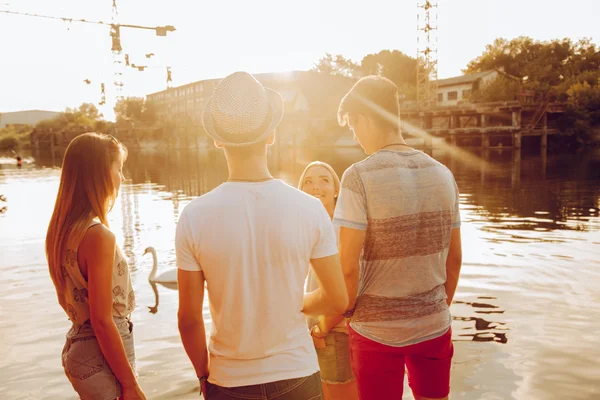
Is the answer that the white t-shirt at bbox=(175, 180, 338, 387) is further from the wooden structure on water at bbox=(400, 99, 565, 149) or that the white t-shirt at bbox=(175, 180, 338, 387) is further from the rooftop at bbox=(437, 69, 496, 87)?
the rooftop at bbox=(437, 69, 496, 87)

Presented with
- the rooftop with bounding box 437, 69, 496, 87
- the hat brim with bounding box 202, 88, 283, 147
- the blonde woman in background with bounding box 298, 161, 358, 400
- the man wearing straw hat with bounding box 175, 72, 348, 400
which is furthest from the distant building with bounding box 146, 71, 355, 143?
the man wearing straw hat with bounding box 175, 72, 348, 400

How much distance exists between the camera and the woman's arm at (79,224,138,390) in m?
2.60

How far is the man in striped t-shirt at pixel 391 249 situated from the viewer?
2.73 m

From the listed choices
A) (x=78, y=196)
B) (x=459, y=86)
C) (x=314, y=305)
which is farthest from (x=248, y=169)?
(x=459, y=86)

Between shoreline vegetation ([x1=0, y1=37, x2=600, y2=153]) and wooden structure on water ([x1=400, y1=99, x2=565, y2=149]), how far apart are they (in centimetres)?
242

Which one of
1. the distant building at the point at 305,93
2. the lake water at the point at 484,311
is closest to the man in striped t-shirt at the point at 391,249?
the lake water at the point at 484,311

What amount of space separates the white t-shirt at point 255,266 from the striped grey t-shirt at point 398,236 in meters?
0.57

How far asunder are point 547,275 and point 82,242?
31.7ft

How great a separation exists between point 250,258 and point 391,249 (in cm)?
96

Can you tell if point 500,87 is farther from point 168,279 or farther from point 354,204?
point 354,204

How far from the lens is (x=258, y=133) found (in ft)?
7.10

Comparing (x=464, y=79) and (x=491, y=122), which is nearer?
(x=491, y=122)

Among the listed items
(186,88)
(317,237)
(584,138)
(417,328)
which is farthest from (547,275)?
(186,88)

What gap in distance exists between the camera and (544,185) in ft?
86.3
